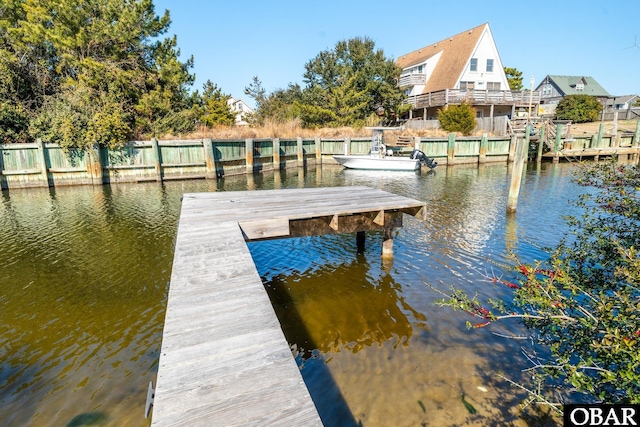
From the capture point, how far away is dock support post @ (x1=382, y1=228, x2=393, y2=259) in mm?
7379

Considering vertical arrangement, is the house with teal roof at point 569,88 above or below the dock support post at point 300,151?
above

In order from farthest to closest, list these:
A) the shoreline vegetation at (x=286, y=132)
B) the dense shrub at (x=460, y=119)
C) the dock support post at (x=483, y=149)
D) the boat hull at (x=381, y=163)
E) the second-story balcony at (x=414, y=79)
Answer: the second-story balcony at (x=414, y=79)
the dense shrub at (x=460, y=119)
the dock support post at (x=483, y=149)
the shoreline vegetation at (x=286, y=132)
the boat hull at (x=381, y=163)

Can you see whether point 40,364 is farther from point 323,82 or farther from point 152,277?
point 323,82

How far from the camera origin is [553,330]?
2963 mm

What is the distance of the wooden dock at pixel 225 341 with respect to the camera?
190 cm

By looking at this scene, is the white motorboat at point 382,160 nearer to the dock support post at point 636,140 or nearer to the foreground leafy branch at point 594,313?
the foreground leafy branch at point 594,313

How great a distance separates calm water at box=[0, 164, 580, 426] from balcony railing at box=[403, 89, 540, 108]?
24.8m

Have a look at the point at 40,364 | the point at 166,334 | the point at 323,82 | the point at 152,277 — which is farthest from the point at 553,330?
the point at 323,82

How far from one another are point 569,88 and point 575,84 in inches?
44.7

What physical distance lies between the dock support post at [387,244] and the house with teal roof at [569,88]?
2475 inches

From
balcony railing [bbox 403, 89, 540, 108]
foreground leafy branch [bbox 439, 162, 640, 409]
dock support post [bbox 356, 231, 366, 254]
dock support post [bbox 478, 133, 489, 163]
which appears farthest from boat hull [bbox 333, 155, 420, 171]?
foreground leafy branch [bbox 439, 162, 640, 409]

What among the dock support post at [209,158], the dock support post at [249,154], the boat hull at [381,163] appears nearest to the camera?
the dock support post at [209,158]

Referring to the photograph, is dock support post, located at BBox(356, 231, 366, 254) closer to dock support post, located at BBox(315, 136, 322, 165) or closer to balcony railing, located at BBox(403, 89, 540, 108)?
dock support post, located at BBox(315, 136, 322, 165)

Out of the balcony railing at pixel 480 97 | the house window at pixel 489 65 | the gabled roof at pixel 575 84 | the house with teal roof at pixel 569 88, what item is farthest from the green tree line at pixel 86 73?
the gabled roof at pixel 575 84
